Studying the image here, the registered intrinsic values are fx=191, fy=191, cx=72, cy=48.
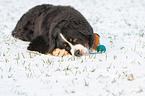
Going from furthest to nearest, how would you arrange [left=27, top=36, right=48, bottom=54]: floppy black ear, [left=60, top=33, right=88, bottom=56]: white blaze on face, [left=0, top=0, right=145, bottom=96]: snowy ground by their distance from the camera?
1. [left=27, top=36, right=48, bottom=54]: floppy black ear
2. [left=60, top=33, right=88, bottom=56]: white blaze on face
3. [left=0, top=0, right=145, bottom=96]: snowy ground

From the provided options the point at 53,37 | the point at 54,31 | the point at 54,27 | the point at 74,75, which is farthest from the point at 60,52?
the point at 74,75

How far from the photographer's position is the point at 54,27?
4.39 metres

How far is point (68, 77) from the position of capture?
301 centimetres

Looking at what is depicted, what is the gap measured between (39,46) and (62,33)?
815 millimetres

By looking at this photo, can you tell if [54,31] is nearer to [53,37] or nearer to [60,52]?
[53,37]

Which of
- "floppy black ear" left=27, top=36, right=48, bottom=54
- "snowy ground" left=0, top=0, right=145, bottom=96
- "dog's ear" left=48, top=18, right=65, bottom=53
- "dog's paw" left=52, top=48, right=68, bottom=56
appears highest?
"dog's ear" left=48, top=18, right=65, bottom=53

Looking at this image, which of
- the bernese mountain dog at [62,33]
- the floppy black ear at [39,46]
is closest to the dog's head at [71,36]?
the bernese mountain dog at [62,33]

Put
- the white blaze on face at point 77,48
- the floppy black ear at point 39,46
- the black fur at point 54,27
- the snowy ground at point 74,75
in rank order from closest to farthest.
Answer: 1. the snowy ground at point 74,75
2. the white blaze on face at point 77,48
3. the black fur at point 54,27
4. the floppy black ear at point 39,46

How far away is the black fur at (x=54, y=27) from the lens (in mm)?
4219

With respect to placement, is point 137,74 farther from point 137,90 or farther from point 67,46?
point 67,46

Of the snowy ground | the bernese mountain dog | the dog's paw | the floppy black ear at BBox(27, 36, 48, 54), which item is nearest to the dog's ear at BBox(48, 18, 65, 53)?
the bernese mountain dog

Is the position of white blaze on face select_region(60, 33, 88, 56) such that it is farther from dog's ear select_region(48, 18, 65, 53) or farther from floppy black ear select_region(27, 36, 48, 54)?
floppy black ear select_region(27, 36, 48, 54)

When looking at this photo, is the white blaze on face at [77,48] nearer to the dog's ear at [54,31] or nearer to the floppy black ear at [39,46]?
the dog's ear at [54,31]

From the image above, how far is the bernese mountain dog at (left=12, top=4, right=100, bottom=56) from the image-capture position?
414cm
